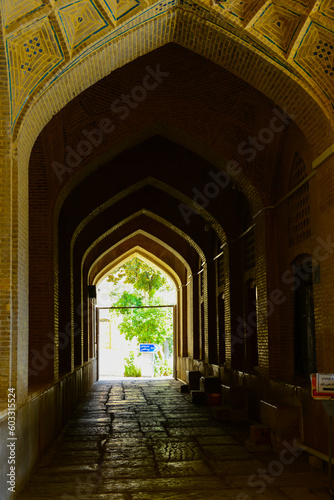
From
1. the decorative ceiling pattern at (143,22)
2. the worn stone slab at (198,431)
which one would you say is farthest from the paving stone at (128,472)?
the decorative ceiling pattern at (143,22)

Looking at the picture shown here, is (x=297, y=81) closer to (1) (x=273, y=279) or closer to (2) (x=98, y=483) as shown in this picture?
(1) (x=273, y=279)

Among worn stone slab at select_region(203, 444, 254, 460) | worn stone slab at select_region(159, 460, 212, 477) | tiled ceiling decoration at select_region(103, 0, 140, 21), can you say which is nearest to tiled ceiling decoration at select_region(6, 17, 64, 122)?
tiled ceiling decoration at select_region(103, 0, 140, 21)

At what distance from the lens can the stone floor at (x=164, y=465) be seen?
5.19 m

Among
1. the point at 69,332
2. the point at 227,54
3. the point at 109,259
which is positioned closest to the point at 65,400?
the point at 69,332

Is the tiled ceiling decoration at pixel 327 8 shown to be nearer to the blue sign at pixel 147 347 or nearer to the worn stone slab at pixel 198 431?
the worn stone slab at pixel 198 431

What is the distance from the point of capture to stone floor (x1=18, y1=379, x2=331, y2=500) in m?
5.19

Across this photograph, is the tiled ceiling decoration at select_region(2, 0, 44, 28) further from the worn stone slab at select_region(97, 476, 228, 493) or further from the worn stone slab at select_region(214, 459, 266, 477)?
the worn stone slab at select_region(214, 459, 266, 477)

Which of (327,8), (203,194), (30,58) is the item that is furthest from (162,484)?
(203,194)

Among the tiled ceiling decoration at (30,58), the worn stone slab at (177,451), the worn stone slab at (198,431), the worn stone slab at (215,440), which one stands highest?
the tiled ceiling decoration at (30,58)

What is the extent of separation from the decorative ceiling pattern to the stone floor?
11.3 ft

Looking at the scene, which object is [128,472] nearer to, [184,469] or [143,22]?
[184,469]

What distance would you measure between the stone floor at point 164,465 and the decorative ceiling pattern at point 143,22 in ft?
11.3

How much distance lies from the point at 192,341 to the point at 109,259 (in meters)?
3.81

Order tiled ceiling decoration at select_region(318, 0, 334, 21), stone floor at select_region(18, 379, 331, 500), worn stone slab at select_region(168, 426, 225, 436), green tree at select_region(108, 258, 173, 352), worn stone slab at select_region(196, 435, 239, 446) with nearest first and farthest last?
1. stone floor at select_region(18, 379, 331, 500)
2. tiled ceiling decoration at select_region(318, 0, 334, 21)
3. worn stone slab at select_region(196, 435, 239, 446)
4. worn stone slab at select_region(168, 426, 225, 436)
5. green tree at select_region(108, 258, 173, 352)
